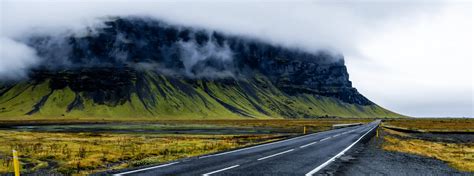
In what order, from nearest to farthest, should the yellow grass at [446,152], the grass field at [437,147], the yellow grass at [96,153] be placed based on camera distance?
the yellow grass at [96,153], the yellow grass at [446,152], the grass field at [437,147]

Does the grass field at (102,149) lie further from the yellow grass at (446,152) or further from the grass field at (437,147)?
the grass field at (437,147)

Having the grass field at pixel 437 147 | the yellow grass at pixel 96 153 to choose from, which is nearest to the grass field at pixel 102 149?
the yellow grass at pixel 96 153

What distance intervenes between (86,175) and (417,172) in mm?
14590

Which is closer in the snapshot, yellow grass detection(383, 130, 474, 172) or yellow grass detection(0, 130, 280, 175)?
yellow grass detection(0, 130, 280, 175)

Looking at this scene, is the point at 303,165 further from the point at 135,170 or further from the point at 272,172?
the point at 135,170

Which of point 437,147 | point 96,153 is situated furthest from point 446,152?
point 96,153

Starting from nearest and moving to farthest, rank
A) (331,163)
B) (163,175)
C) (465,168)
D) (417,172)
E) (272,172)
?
(163,175), (272,172), (417,172), (331,163), (465,168)

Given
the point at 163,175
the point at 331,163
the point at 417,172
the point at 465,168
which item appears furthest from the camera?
the point at 465,168

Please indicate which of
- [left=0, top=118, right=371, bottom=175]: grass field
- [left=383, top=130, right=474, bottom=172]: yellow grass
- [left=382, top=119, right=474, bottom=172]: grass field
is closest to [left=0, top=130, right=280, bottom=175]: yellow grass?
[left=0, top=118, right=371, bottom=175]: grass field

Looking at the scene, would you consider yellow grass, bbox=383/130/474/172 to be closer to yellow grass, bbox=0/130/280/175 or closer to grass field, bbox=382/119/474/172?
grass field, bbox=382/119/474/172

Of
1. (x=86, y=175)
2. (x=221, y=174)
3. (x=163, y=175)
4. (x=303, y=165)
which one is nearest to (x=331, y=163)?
(x=303, y=165)

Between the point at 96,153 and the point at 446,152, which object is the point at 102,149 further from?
the point at 446,152

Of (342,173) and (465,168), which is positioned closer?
(342,173)

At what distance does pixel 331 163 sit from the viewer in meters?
20.0
